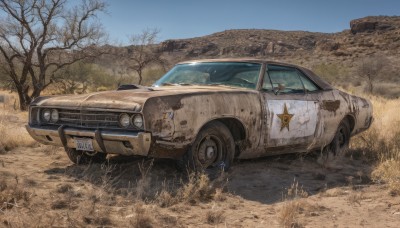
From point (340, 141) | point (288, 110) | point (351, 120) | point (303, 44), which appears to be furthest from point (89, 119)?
point (303, 44)

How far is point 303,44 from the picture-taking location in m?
65.8

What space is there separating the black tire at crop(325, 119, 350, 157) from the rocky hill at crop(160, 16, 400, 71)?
130 feet

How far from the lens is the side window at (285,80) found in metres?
6.04

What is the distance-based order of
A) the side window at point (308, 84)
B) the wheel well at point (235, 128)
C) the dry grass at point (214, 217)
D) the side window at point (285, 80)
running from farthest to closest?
the side window at point (308, 84)
the side window at point (285, 80)
the wheel well at point (235, 128)
the dry grass at point (214, 217)

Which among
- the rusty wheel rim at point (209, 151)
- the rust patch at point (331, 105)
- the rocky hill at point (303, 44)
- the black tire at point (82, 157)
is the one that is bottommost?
the black tire at point (82, 157)

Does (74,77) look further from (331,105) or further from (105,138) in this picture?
(105,138)

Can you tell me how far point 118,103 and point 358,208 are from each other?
2512 millimetres

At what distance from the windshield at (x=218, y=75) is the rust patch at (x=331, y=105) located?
1.18 metres

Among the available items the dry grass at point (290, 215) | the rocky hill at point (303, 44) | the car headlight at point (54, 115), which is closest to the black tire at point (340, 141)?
the dry grass at point (290, 215)

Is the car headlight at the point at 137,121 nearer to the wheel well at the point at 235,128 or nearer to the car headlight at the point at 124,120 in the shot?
the car headlight at the point at 124,120

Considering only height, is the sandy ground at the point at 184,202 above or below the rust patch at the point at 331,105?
below

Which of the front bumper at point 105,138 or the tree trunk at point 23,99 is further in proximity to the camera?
the tree trunk at point 23,99

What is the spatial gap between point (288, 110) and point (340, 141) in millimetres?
1821

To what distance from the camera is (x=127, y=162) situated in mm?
6000
